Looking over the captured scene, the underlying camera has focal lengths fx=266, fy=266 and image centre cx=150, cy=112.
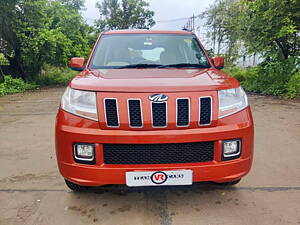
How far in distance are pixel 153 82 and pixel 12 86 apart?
1188cm

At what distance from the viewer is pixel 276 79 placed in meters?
9.26

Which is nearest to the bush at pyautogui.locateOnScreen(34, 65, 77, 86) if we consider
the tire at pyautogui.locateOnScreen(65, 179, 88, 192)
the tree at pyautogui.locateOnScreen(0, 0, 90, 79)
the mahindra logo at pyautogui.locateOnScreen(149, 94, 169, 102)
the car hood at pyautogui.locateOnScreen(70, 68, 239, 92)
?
the tree at pyautogui.locateOnScreen(0, 0, 90, 79)

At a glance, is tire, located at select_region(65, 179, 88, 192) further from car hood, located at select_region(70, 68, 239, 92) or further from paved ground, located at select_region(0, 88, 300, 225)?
car hood, located at select_region(70, 68, 239, 92)

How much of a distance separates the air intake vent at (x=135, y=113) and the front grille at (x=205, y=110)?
17.8 inches

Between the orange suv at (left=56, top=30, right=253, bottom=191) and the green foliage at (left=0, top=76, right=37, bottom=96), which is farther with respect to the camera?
the green foliage at (left=0, top=76, right=37, bottom=96)

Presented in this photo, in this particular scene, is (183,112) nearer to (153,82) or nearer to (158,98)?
(158,98)

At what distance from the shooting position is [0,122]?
5.56m

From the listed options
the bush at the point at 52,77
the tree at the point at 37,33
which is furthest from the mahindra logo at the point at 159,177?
the bush at the point at 52,77

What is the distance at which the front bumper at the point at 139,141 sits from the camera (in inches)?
74.9

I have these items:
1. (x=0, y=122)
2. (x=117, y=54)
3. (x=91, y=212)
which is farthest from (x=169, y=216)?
(x=0, y=122)

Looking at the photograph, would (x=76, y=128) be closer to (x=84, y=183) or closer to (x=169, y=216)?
(x=84, y=183)

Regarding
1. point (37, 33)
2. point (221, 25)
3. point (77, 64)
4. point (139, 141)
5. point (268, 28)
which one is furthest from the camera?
point (221, 25)

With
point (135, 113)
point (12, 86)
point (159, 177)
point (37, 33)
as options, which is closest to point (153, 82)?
point (135, 113)

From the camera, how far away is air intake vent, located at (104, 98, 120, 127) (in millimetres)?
1929
